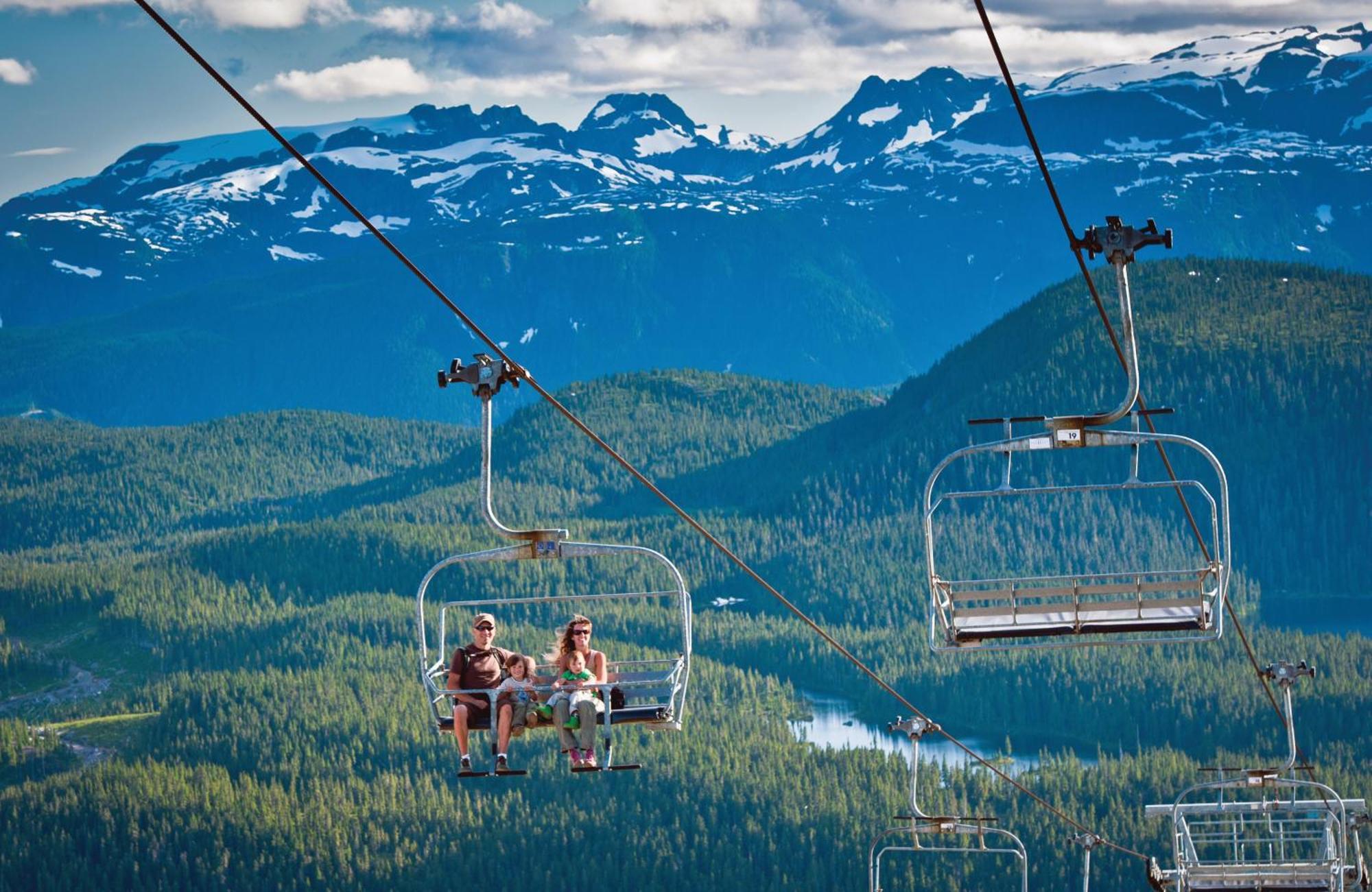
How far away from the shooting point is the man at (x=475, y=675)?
32562 millimetres

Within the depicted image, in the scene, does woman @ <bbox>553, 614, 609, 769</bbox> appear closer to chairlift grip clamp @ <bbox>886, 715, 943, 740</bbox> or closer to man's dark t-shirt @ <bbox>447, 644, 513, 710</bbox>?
man's dark t-shirt @ <bbox>447, 644, 513, 710</bbox>

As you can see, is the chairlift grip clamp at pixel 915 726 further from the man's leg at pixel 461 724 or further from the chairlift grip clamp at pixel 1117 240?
the chairlift grip clamp at pixel 1117 240

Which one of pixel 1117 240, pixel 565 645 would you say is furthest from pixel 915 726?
pixel 1117 240

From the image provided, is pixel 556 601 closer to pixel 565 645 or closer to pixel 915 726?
pixel 565 645

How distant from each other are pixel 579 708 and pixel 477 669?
1.93 m

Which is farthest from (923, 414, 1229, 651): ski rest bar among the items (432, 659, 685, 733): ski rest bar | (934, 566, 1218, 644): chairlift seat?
(432, 659, 685, 733): ski rest bar

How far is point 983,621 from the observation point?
31.3 m

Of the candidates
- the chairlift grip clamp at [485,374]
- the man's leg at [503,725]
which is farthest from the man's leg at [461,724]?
the chairlift grip clamp at [485,374]

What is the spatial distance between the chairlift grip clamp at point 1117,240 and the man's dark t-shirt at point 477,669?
386 inches

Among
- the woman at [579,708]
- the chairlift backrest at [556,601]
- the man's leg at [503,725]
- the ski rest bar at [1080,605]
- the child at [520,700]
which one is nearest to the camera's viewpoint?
the ski rest bar at [1080,605]

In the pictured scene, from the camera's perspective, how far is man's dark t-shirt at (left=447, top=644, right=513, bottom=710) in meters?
33.2

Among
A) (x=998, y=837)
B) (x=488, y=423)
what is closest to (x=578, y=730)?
(x=488, y=423)

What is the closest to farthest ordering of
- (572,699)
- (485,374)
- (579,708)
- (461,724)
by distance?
(485,374) < (579,708) < (572,699) < (461,724)

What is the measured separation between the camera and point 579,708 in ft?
105
